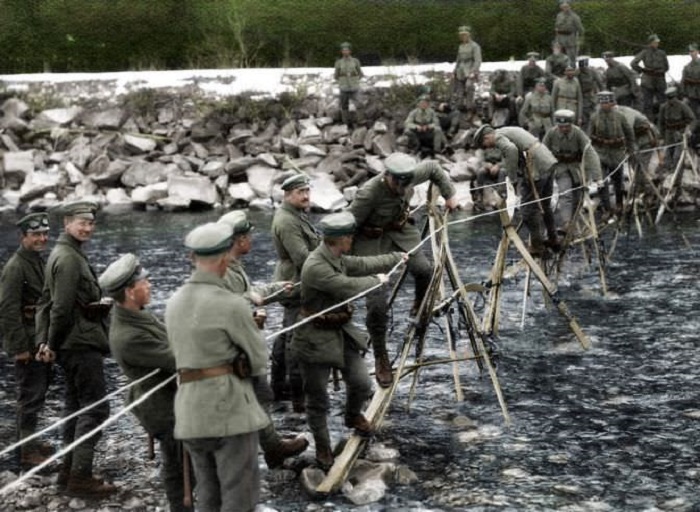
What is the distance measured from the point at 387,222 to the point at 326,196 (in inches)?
572

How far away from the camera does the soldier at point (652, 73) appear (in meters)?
25.8

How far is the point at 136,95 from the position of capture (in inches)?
1209

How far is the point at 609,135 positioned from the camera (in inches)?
722

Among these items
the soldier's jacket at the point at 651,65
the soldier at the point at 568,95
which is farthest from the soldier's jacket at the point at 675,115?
the soldier's jacket at the point at 651,65

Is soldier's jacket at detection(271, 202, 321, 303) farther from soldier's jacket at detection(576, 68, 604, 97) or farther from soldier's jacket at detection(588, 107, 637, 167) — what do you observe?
soldier's jacket at detection(576, 68, 604, 97)

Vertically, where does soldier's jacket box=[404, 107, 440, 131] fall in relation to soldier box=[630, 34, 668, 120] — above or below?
below

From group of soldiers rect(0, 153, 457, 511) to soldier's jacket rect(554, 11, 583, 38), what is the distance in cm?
1763

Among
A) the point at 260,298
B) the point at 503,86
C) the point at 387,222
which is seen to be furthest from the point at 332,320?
the point at 503,86

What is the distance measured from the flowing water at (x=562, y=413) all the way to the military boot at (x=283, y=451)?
16cm

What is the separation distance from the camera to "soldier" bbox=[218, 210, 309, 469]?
8.77 metres

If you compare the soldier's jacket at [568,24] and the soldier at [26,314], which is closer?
the soldier at [26,314]

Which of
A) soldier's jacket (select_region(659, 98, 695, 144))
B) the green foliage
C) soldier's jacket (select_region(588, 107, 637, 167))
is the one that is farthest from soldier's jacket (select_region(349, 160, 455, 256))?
the green foliage

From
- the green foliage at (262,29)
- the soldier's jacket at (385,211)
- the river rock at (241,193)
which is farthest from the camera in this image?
the green foliage at (262,29)

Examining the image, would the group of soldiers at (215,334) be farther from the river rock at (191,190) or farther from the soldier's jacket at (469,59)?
the soldier's jacket at (469,59)
